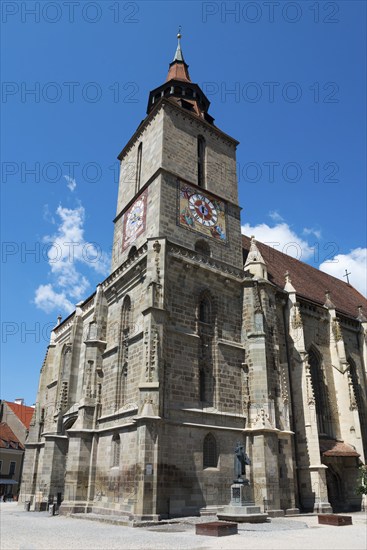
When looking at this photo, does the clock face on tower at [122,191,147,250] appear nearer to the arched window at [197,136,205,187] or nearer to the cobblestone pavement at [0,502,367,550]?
the arched window at [197,136,205,187]

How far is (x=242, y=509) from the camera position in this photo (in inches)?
577

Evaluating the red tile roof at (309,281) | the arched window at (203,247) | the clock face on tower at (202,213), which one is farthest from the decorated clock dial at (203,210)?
the red tile roof at (309,281)

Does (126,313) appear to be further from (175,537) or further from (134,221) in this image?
(175,537)

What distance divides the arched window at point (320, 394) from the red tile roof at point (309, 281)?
364 cm

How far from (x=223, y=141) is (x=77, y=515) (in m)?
20.7

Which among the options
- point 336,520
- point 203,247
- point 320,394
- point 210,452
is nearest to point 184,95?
point 203,247

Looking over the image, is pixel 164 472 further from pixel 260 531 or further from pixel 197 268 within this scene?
pixel 197 268

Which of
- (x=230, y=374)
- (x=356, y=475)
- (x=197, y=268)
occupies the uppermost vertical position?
(x=197, y=268)

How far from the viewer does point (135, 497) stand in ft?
49.5

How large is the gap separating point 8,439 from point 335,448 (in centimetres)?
3317

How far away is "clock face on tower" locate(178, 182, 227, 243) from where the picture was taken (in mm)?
21641

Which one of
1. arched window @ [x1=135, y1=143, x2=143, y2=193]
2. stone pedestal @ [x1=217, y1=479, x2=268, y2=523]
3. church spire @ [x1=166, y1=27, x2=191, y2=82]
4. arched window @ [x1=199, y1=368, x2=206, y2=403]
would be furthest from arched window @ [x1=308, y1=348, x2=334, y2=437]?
church spire @ [x1=166, y1=27, x2=191, y2=82]

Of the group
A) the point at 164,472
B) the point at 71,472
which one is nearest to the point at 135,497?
the point at 164,472

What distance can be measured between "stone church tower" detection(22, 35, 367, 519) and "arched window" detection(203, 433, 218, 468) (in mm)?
54
